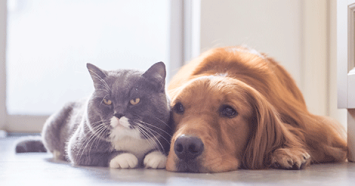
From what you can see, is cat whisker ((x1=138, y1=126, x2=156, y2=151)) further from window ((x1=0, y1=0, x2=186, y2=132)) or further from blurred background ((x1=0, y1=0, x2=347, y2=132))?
window ((x1=0, y1=0, x2=186, y2=132))

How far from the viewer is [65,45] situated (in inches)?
151

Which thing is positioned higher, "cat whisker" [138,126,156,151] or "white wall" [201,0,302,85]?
"white wall" [201,0,302,85]

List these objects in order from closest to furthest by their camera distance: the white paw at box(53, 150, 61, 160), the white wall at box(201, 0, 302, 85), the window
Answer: the white paw at box(53, 150, 61, 160) < the white wall at box(201, 0, 302, 85) < the window

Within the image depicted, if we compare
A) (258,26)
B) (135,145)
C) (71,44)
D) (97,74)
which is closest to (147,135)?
(135,145)

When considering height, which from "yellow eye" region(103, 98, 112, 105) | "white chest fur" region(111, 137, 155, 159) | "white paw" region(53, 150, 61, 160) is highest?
"yellow eye" region(103, 98, 112, 105)

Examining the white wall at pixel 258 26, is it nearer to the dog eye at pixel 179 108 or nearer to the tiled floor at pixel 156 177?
the dog eye at pixel 179 108

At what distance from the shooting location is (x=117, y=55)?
3.72m

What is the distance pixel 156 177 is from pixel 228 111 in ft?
1.48

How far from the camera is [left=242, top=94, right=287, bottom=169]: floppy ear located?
1.49 m

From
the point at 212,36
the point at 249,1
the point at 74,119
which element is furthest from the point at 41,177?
the point at 249,1

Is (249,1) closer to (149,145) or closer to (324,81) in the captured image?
(324,81)

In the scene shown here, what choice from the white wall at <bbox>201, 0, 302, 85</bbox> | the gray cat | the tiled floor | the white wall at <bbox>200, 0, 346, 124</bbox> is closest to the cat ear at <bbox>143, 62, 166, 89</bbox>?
the gray cat

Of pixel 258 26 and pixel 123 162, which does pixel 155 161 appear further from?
pixel 258 26

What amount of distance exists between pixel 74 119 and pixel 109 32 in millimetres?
2124
